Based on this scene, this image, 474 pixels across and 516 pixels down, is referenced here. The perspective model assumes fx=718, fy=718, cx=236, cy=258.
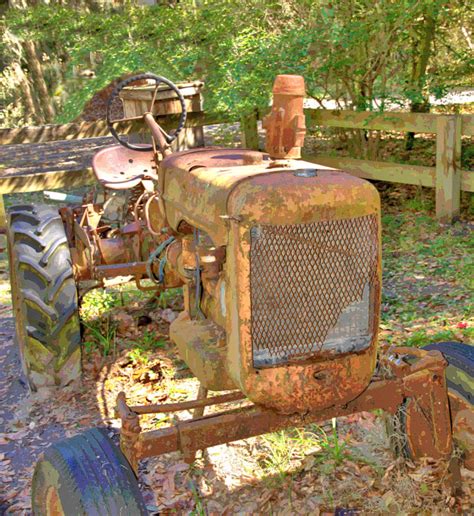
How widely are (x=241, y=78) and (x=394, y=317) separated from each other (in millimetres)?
3516

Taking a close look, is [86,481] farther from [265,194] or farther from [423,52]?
[423,52]

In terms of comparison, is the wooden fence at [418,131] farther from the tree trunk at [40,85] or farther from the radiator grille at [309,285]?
the tree trunk at [40,85]

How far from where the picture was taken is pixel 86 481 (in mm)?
2494

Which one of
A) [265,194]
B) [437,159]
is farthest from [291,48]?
[265,194]

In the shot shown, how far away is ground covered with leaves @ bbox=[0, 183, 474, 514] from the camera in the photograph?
330 centimetres

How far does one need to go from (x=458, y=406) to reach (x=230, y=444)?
4.13 ft

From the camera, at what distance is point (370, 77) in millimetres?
8102

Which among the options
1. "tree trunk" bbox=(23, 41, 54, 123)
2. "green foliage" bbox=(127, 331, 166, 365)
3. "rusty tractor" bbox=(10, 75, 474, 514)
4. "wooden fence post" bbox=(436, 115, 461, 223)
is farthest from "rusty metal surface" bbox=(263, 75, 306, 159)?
"tree trunk" bbox=(23, 41, 54, 123)

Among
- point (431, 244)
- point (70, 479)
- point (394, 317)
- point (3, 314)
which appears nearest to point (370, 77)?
point (431, 244)

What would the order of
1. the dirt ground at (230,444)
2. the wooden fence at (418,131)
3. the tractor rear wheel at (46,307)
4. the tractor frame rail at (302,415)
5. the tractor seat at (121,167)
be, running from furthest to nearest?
the wooden fence at (418,131)
the tractor seat at (121,167)
the tractor rear wheel at (46,307)
the dirt ground at (230,444)
the tractor frame rail at (302,415)

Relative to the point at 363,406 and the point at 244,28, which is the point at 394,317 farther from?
the point at 244,28

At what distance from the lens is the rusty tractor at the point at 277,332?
2520 millimetres

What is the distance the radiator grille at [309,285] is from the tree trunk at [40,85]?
13.8 m

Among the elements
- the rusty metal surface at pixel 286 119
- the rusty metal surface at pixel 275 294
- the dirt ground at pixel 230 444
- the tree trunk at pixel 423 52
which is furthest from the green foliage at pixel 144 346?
the tree trunk at pixel 423 52
